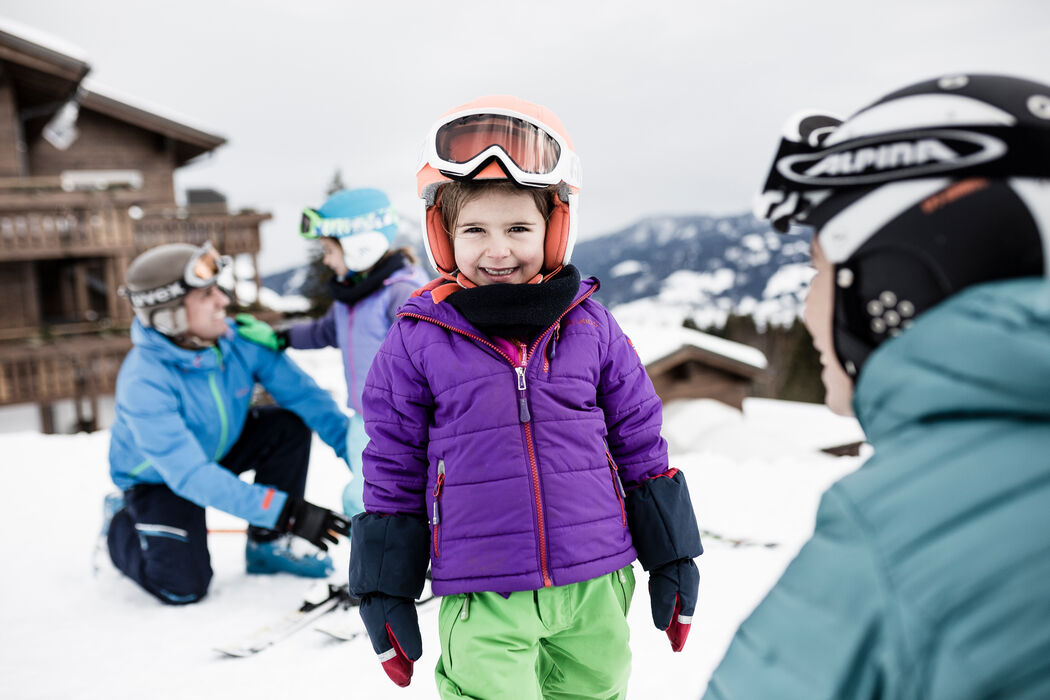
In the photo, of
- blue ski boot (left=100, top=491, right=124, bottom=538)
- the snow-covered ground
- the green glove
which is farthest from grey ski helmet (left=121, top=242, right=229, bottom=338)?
the snow-covered ground

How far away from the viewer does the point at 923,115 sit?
93cm

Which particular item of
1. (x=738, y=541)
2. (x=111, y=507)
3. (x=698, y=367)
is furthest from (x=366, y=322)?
(x=698, y=367)

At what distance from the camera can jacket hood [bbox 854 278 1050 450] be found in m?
0.73

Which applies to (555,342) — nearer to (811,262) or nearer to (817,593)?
(811,262)

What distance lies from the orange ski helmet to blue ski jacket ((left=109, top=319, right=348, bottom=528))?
1.89m

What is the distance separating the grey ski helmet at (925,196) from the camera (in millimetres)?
845

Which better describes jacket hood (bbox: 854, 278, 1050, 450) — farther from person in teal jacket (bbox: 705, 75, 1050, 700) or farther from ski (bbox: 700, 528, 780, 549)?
ski (bbox: 700, 528, 780, 549)

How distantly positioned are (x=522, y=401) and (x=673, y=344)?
11464 mm

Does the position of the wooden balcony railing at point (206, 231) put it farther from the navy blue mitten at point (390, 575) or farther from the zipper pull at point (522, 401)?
the zipper pull at point (522, 401)

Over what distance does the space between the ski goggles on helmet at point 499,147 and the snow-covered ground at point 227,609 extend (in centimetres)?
199

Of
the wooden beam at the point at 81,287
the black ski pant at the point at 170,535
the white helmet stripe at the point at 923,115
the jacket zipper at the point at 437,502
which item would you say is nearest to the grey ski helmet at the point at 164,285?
the black ski pant at the point at 170,535

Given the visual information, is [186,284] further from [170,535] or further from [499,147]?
[499,147]

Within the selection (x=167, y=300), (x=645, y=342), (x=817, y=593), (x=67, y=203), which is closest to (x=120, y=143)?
(x=67, y=203)

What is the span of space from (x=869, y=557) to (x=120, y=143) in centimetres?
1915
